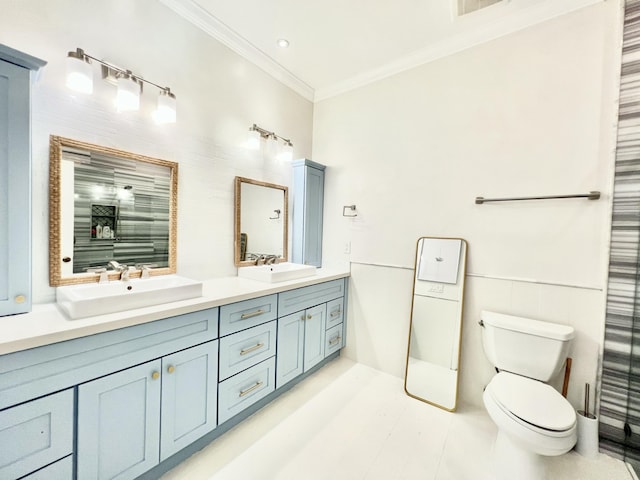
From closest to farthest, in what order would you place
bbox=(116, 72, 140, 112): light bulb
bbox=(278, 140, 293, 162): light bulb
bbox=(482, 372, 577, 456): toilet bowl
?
bbox=(482, 372, 577, 456): toilet bowl
bbox=(116, 72, 140, 112): light bulb
bbox=(278, 140, 293, 162): light bulb

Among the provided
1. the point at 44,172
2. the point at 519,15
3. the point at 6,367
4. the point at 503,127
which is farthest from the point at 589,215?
the point at 44,172

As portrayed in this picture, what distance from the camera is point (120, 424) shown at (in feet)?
3.74

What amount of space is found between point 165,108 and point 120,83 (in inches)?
9.0

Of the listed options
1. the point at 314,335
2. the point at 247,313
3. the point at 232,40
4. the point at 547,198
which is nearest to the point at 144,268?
the point at 247,313

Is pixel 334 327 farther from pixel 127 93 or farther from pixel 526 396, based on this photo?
pixel 127 93

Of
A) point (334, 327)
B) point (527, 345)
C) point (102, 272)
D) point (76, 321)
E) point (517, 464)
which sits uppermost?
point (102, 272)

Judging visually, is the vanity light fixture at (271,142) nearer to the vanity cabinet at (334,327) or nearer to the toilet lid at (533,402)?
the vanity cabinet at (334,327)

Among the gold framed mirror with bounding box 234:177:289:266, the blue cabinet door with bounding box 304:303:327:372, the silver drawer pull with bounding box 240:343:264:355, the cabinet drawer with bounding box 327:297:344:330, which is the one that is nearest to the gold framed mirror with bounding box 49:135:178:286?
the gold framed mirror with bounding box 234:177:289:266

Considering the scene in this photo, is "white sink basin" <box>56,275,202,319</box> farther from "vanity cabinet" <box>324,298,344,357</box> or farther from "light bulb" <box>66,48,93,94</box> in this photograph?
"vanity cabinet" <box>324,298,344,357</box>

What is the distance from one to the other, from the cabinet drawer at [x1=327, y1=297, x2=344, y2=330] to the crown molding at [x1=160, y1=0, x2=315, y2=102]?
2.06m

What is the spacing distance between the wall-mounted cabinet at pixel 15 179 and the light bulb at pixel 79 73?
0.16 meters

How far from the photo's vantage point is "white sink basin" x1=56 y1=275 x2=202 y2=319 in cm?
111

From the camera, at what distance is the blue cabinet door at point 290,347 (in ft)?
6.25

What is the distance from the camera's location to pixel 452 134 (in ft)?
6.77
